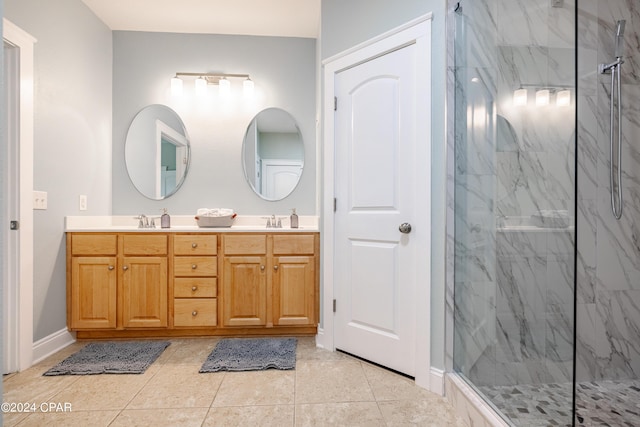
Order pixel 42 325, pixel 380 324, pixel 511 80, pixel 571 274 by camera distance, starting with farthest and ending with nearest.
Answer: pixel 42 325 → pixel 380 324 → pixel 511 80 → pixel 571 274

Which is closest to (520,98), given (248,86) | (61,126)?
(248,86)

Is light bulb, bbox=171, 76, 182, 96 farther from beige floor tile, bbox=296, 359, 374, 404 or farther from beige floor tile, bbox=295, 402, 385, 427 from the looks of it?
beige floor tile, bbox=295, 402, 385, 427

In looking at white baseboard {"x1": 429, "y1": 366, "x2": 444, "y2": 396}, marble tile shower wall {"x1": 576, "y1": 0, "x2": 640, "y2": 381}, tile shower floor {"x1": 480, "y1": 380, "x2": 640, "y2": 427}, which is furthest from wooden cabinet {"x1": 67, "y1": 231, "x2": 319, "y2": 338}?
marble tile shower wall {"x1": 576, "y1": 0, "x2": 640, "y2": 381}

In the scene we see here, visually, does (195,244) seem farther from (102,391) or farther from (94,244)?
(102,391)

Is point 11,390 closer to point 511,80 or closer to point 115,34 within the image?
point 115,34

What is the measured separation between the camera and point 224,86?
3336mm

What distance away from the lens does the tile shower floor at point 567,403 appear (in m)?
1.55

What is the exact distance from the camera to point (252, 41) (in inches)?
133

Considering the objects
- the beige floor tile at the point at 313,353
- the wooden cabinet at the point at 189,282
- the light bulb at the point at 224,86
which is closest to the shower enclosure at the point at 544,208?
the beige floor tile at the point at 313,353

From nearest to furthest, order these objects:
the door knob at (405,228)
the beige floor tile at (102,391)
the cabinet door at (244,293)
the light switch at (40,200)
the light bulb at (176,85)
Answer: the beige floor tile at (102,391), the door knob at (405,228), the light switch at (40,200), the cabinet door at (244,293), the light bulb at (176,85)

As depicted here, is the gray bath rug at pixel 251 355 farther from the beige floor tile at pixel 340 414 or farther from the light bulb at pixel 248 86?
the light bulb at pixel 248 86

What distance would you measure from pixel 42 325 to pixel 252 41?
9.39ft

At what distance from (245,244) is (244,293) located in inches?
15.2

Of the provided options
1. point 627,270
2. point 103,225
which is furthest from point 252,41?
point 627,270
